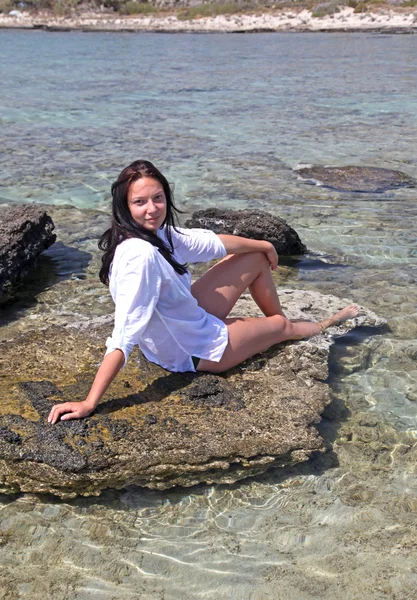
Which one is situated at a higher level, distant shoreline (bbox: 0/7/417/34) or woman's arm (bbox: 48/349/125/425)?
woman's arm (bbox: 48/349/125/425)

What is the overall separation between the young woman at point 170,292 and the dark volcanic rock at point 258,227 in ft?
6.68

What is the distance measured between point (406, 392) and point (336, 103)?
43.6 ft

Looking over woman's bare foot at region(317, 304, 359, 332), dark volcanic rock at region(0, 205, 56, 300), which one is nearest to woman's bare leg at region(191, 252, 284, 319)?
woman's bare foot at region(317, 304, 359, 332)

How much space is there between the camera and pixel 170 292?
12.5 feet

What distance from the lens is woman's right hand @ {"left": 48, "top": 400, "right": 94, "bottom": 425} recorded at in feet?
11.4

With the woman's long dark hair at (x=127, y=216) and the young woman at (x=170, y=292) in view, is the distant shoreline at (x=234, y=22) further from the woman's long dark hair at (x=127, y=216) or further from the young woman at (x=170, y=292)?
the woman's long dark hair at (x=127, y=216)

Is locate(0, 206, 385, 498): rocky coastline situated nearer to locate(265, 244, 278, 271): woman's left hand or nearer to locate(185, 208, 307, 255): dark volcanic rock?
locate(265, 244, 278, 271): woman's left hand

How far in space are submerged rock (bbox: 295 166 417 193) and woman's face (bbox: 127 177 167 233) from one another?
5571 millimetres

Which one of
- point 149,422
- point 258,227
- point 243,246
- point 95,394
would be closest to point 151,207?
point 243,246

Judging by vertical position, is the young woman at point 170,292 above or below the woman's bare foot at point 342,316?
above

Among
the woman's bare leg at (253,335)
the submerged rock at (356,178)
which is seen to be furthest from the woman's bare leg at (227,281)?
the submerged rock at (356,178)

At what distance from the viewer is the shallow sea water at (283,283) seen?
9.91 ft

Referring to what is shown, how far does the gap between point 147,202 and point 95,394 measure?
3.63ft

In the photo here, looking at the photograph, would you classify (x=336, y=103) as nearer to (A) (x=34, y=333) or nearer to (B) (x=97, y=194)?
(B) (x=97, y=194)
